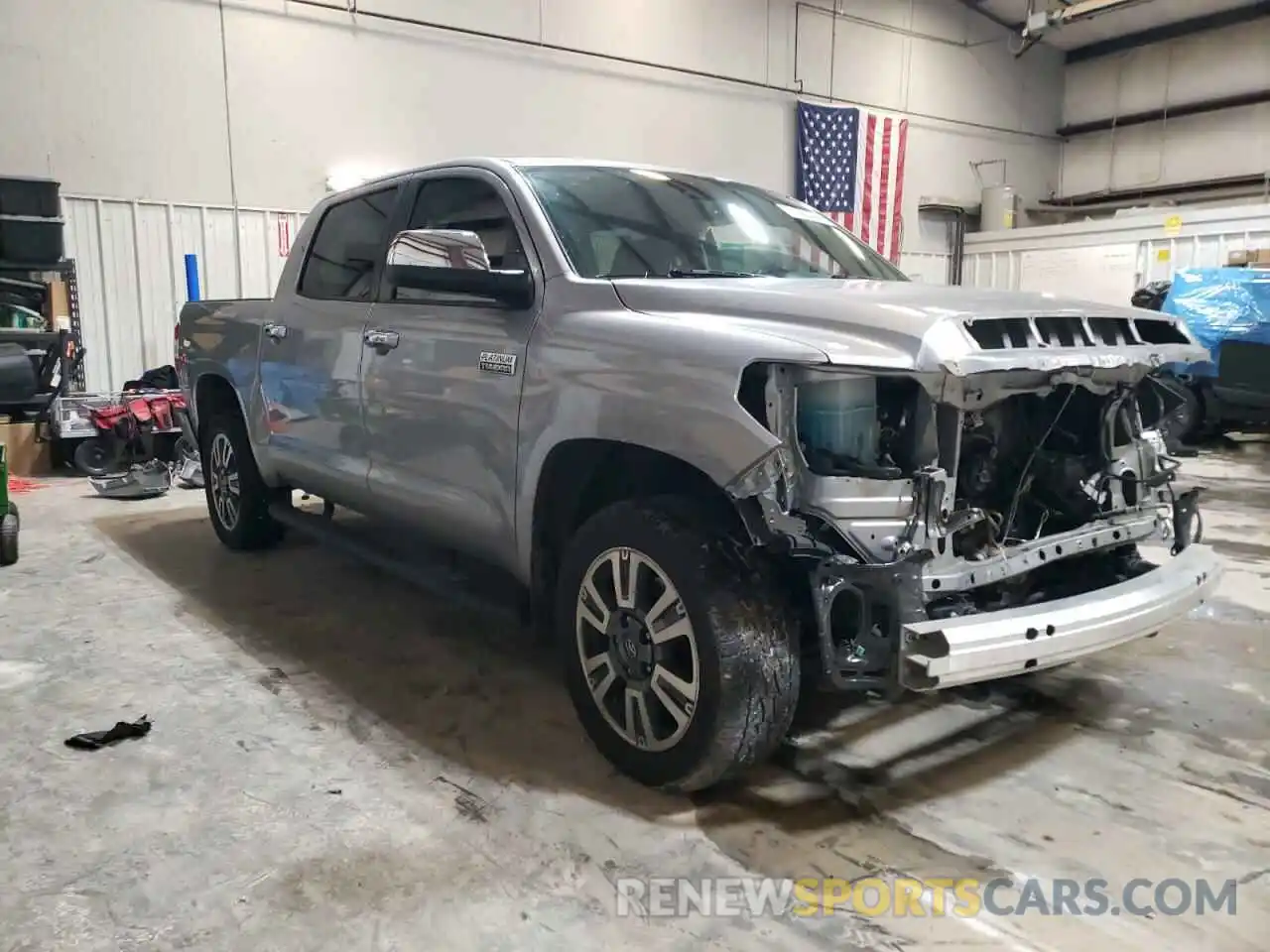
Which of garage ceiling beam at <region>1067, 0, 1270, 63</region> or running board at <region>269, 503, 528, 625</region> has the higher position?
garage ceiling beam at <region>1067, 0, 1270, 63</region>

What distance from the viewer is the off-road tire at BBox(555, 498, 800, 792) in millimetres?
2215

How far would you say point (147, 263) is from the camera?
8.88 m

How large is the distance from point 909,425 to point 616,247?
116 centimetres

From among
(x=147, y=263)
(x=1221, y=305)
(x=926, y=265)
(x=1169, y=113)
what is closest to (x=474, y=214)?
(x=147, y=263)

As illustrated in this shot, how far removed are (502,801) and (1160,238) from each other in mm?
12698

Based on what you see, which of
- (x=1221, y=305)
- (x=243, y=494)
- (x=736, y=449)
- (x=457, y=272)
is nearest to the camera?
(x=736, y=449)

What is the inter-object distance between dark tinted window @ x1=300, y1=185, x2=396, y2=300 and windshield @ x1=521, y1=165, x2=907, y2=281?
2.88 ft

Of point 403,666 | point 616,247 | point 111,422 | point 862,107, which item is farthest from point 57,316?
point 862,107

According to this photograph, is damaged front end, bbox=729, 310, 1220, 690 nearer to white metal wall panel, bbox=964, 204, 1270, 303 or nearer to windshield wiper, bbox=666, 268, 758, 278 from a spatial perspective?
windshield wiper, bbox=666, 268, 758, 278

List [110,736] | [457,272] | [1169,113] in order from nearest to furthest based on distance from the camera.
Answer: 1. [457,272]
2. [110,736]
3. [1169,113]

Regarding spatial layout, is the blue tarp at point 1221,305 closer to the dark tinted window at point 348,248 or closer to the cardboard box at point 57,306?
the dark tinted window at point 348,248

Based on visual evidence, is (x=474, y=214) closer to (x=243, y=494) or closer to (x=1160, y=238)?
(x=243, y=494)

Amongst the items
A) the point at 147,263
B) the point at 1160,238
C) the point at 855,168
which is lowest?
the point at 147,263

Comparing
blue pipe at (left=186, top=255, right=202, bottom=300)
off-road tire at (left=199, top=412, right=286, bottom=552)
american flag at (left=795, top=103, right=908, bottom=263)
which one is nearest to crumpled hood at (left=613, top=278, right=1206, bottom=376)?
off-road tire at (left=199, top=412, right=286, bottom=552)
